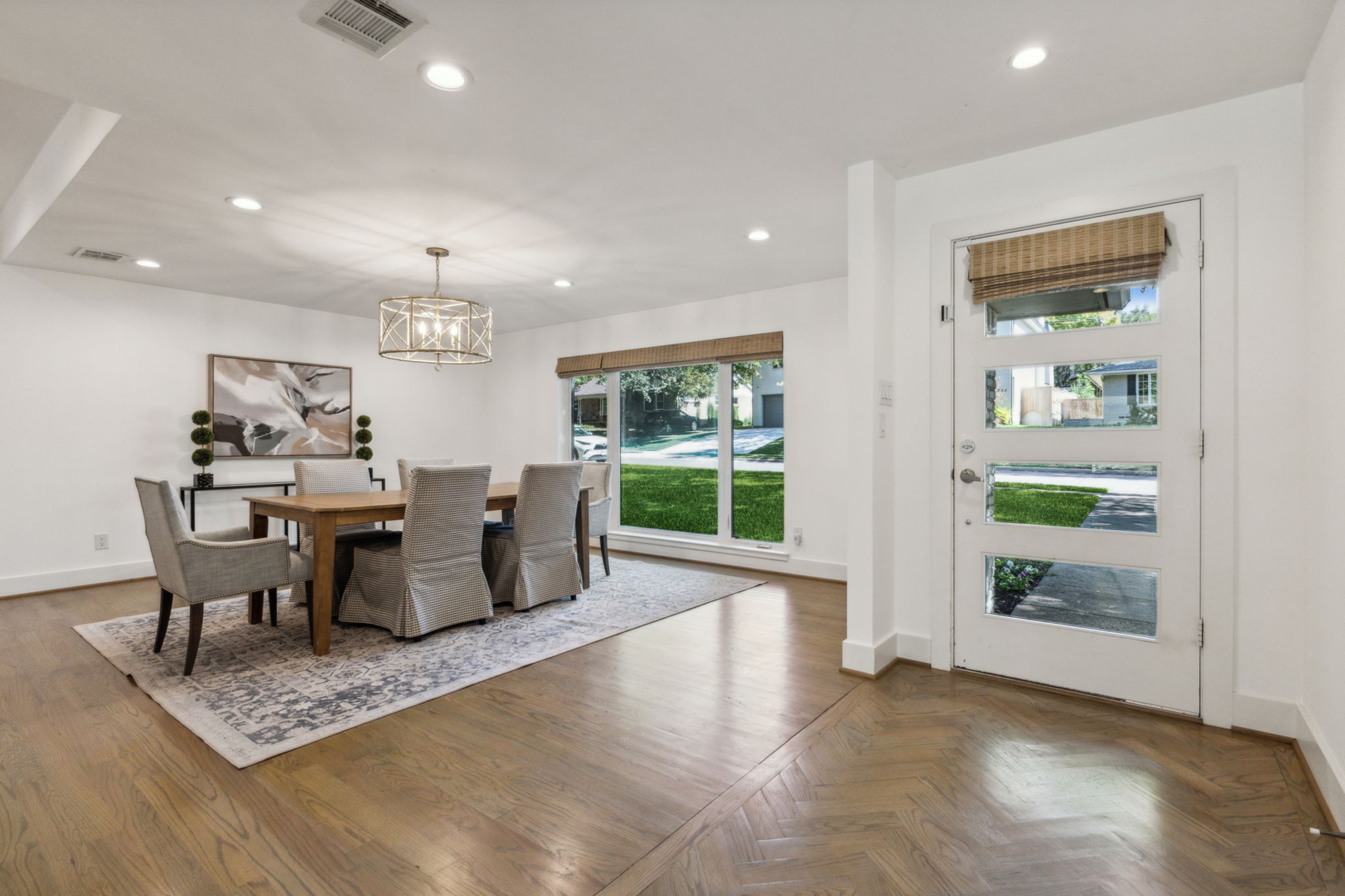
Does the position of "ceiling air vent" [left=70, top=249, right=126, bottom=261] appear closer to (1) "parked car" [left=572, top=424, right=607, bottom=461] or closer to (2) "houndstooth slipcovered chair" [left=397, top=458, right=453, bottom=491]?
(2) "houndstooth slipcovered chair" [left=397, top=458, right=453, bottom=491]

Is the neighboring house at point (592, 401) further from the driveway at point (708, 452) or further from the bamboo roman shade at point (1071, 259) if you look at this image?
→ the bamboo roman shade at point (1071, 259)

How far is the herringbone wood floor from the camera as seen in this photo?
1.52m

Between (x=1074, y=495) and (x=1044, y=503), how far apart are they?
0.39ft

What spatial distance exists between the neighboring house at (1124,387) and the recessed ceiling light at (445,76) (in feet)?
8.84

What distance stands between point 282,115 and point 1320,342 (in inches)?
146

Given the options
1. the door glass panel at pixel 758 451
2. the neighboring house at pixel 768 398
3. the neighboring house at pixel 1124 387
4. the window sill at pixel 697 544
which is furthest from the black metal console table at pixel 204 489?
the neighboring house at pixel 1124 387

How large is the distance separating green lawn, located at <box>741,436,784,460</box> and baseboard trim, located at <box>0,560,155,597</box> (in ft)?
14.6

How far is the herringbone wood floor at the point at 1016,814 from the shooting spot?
1522 millimetres

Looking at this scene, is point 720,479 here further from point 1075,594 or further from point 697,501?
point 1075,594

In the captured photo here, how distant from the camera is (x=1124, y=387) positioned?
2.56 meters

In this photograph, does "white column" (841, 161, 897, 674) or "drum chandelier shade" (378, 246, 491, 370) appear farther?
"drum chandelier shade" (378, 246, 491, 370)

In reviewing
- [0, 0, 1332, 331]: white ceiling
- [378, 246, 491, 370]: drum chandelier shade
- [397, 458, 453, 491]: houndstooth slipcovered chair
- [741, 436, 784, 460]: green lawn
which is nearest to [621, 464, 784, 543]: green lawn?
[741, 436, 784, 460]: green lawn

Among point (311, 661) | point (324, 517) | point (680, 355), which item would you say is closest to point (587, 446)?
point (680, 355)

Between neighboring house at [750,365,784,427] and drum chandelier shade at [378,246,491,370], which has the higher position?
drum chandelier shade at [378,246,491,370]
